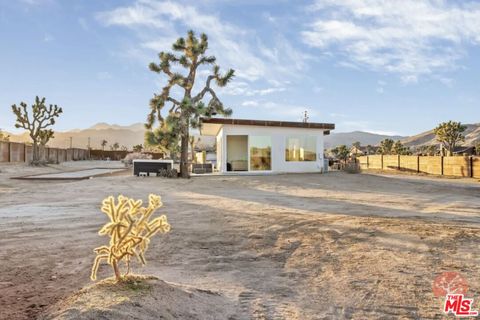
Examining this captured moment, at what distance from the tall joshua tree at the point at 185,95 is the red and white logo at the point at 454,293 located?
49.8 ft

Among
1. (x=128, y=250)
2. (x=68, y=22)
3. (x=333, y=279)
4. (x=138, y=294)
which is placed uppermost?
(x=68, y=22)

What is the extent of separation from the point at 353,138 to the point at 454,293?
515ft

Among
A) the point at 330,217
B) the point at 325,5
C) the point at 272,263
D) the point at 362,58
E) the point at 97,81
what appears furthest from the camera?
the point at 97,81

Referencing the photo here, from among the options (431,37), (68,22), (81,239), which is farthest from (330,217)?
(68,22)

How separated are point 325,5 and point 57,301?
12888 millimetres

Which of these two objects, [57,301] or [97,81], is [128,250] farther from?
[97,81]

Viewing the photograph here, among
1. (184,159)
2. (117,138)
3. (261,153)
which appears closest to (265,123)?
(261,153)

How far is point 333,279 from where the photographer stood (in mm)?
3770

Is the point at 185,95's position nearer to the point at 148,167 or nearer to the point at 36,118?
the point at 148,167

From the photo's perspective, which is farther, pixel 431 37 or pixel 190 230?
pixel 431 37

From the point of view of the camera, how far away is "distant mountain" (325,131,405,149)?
146125 mm

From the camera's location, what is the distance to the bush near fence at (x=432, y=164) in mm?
Answer: 22903

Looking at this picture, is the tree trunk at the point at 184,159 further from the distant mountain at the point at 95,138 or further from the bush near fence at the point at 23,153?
the distant mountain at the point at 95,138

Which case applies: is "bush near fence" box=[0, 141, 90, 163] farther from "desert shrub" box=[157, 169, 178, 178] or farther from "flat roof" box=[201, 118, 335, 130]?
"flat roof" box=[201, 118, 335, 130]
